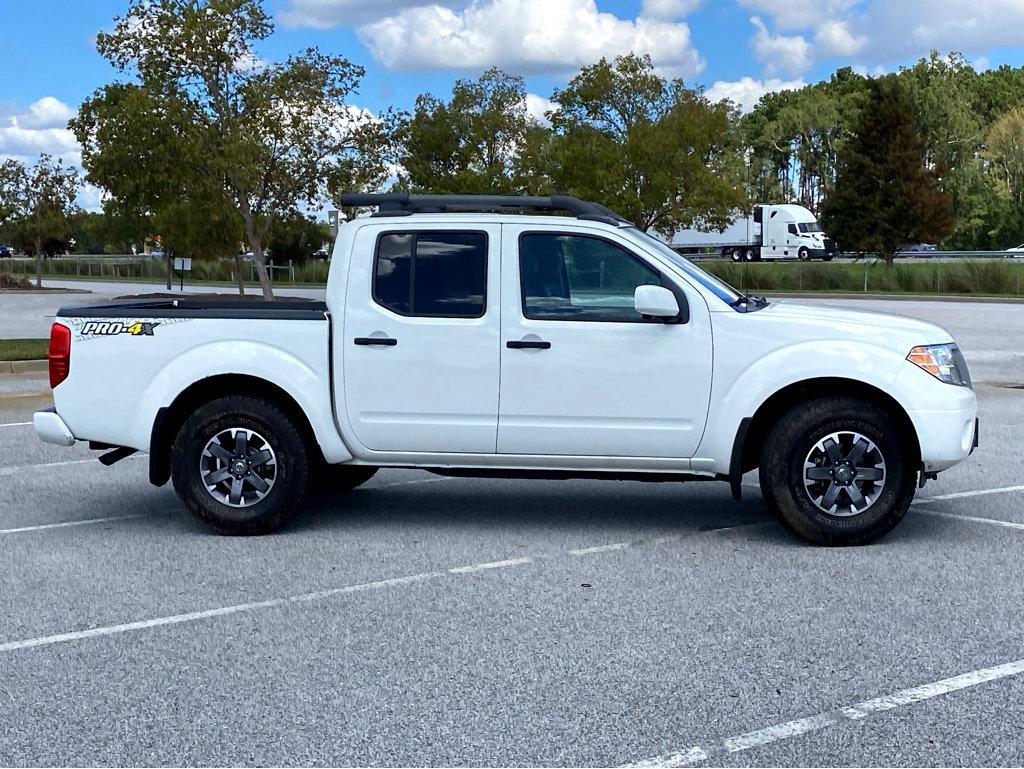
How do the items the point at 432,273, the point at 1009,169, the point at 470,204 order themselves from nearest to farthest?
the point at 432,273, the point at 470,204, the point at 1009,169

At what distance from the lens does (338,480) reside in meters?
9.08

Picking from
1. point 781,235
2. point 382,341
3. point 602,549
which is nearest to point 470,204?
point 382,341

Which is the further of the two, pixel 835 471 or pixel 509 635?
pixel 835 471

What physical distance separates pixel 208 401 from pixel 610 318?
7.98 feet

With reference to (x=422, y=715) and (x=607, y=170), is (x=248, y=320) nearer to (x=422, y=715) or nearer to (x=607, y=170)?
(x=422, y=715)

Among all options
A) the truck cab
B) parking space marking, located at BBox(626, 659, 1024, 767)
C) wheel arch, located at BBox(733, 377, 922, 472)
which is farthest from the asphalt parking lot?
the truck cab

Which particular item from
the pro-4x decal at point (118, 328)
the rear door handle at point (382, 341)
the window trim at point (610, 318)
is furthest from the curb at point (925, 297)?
the pro-4x decal at point (118, 328)

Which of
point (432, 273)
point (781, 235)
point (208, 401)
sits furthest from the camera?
point (781, 235)

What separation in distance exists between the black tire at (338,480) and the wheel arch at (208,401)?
1.03 meters

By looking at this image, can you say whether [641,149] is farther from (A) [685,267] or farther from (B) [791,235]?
(A) [685,267]

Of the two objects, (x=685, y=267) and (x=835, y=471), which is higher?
(x=685, y=267)

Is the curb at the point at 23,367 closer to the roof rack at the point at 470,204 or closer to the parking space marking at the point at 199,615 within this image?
the roof rack at the point at 470,204

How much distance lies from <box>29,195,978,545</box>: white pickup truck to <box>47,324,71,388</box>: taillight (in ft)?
0.05

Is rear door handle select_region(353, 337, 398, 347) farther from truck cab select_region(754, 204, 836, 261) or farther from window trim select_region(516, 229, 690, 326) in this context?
truck cab select_region(754, 204, 836, 261)
